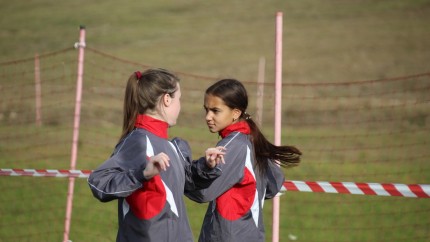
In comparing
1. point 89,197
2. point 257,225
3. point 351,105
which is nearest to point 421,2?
point 351,105

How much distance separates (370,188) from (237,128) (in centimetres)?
123

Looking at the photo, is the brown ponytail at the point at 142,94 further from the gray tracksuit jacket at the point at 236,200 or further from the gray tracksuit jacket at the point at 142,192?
the gray tracksuit jacket at the point at 236,200

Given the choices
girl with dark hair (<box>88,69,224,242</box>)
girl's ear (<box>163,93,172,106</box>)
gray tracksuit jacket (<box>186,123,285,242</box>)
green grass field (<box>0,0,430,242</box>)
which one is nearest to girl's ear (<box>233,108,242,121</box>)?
gray tracksuit jacket (<box>186,123,285,242</box>)

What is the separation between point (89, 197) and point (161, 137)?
6452 millimetres

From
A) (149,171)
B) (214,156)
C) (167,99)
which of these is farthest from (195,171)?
(149,171)

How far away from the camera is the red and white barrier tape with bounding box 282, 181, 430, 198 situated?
5.46 m

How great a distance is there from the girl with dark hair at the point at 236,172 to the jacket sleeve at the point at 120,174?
2.11ft

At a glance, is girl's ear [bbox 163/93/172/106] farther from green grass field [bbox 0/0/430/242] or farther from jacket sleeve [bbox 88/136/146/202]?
green grass field [bbox 0/0/430/242]

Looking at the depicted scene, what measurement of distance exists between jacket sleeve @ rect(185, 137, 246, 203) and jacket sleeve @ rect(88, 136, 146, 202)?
620mm

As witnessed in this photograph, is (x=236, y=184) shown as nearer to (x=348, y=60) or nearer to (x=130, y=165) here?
(x=130, y=165)

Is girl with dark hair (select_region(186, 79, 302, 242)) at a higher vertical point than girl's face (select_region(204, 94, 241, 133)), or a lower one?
lower

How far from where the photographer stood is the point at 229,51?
48.9 meters

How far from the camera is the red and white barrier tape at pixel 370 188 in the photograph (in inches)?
215

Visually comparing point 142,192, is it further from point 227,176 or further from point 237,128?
point 237,128
